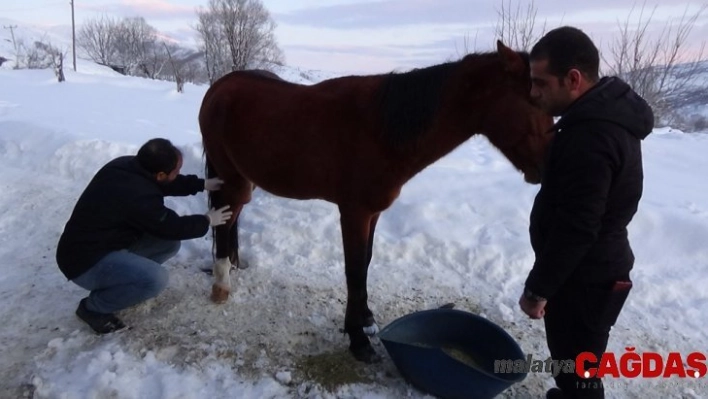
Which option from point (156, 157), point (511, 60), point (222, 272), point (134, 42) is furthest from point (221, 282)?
point (134, 42)

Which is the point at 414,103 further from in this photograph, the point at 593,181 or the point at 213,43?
the point at 213,43

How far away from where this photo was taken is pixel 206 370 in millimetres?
2713

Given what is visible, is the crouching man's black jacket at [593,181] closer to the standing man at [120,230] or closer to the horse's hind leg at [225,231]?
the standing man at [120,230]

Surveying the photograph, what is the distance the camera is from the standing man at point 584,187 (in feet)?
5.66

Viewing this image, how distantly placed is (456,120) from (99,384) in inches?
89.0

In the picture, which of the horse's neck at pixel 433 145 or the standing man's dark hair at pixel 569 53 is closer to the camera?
the standing man's dark hair at pixel 569 53

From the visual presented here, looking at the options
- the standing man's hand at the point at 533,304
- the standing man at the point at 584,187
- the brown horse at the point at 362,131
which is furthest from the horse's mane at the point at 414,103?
the standing man's hand at the point at 533,304

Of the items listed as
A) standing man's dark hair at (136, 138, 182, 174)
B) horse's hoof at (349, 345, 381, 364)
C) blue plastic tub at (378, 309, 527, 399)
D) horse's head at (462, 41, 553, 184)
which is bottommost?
horse's hoof at (349, 345, 381, 364)

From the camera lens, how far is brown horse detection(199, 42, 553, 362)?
7.67 feet

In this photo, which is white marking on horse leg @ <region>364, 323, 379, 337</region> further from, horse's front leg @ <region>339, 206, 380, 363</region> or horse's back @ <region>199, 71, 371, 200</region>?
horse's back @ <region>199, 71, 371, 200</region>

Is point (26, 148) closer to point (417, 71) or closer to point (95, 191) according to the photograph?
point (95, 191)

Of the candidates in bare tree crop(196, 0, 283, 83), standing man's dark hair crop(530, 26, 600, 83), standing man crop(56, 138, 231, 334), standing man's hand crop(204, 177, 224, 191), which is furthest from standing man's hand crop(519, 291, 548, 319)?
bare tree crop(196, 0, 283, 83)

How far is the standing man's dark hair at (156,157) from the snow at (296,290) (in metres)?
0.99

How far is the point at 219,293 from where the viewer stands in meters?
3.44
